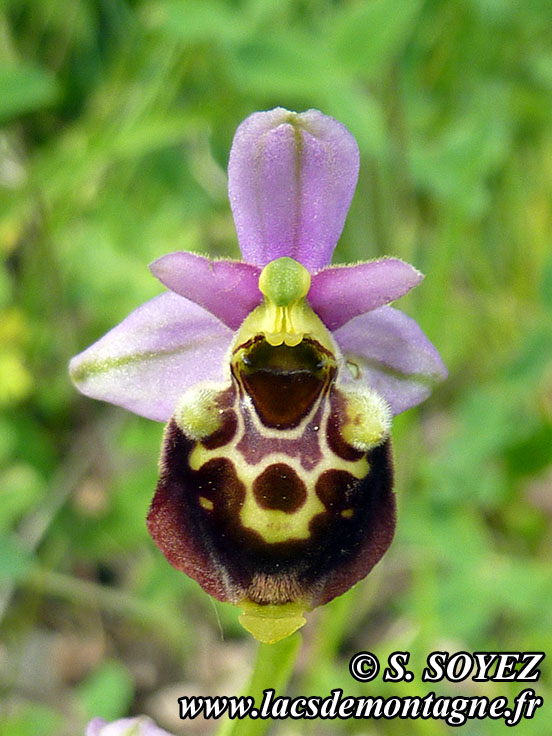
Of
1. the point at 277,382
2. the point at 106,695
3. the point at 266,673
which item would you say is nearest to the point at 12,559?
the point at 106,695

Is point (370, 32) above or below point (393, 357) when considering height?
above

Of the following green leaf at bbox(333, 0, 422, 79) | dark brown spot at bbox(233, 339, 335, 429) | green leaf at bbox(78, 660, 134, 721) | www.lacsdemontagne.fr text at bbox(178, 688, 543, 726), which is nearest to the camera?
dark brown spot at bbox(233, 339, 335, 429)

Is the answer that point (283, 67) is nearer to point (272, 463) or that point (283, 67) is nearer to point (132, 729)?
point (272, 463)

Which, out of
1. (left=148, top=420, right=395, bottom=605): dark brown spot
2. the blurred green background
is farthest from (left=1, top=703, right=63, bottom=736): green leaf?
(left=148, top=420, right=395, bottom=605): dark brown spot

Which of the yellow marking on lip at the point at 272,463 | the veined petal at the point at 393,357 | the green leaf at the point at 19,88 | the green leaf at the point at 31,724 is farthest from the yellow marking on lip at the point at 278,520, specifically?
the green leaf at the point at 19,88

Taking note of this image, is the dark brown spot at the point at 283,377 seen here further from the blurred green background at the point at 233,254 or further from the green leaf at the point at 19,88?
the green leaf at the point at 19,88

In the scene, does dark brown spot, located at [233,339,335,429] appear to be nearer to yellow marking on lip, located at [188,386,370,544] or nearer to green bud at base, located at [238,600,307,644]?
yellow marking on lip, located at [188,386,370,544]
